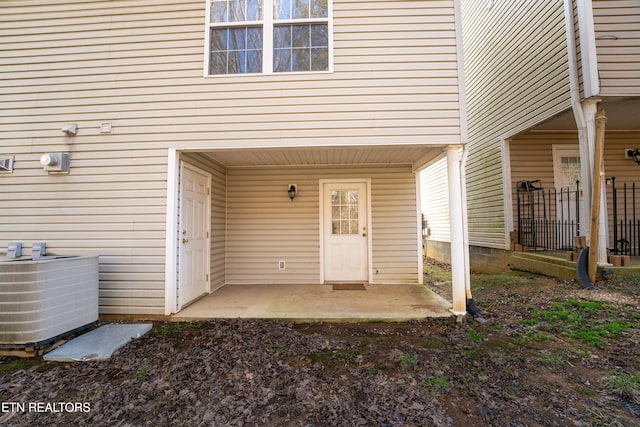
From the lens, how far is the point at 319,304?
13.8ft

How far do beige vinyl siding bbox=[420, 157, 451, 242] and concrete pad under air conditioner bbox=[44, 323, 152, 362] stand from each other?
731 centimetres

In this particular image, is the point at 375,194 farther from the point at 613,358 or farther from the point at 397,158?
the point at 613,358

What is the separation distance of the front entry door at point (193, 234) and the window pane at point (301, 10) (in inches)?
102

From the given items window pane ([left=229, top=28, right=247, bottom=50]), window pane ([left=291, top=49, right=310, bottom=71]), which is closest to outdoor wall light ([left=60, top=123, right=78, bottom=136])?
window pane ([left=229, top=28, right=247, bottom=50])

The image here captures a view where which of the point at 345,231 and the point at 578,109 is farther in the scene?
the point at 345,231

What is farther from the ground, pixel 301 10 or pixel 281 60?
pixel 301 10

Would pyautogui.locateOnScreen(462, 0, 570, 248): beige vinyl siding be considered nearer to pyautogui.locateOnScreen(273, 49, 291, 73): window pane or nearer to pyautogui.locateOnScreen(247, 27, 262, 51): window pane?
pyautogui.locateOnScreen(273, 49, 291, 73): window pane

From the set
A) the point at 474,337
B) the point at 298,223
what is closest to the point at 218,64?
the point at 298,223

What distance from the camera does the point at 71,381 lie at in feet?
8.14

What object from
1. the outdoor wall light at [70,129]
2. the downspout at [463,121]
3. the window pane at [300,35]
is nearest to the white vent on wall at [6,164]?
the outdoor wall light at [70,129]

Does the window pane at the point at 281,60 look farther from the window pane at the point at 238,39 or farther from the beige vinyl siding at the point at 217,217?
the beige vinyl siding at the point at 217,217

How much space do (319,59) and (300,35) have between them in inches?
17.2

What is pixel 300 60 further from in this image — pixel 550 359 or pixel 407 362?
pixel 550 359

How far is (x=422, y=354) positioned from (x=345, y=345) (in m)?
0.76
